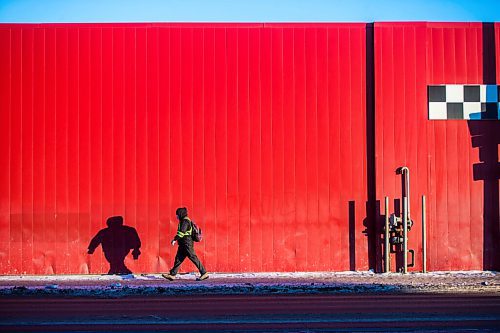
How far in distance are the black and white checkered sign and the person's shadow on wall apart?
24.0 feet

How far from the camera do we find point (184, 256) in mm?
13047

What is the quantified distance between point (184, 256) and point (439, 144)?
6148 millimetres

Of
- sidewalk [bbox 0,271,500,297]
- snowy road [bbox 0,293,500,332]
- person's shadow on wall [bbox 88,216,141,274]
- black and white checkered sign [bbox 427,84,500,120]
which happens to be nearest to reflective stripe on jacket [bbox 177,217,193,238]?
sidewalk [bbox 0,271,500,297]

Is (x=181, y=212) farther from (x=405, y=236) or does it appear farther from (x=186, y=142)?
(x=405, y=236)

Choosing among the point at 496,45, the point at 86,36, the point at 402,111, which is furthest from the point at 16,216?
the point at 496,45

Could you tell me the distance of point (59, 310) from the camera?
9930mm

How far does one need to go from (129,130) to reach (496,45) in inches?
331

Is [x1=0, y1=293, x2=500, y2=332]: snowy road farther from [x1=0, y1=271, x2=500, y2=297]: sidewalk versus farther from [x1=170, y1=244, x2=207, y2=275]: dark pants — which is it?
[x1=170, y1=244, x2=207, y2=275]: dark pants

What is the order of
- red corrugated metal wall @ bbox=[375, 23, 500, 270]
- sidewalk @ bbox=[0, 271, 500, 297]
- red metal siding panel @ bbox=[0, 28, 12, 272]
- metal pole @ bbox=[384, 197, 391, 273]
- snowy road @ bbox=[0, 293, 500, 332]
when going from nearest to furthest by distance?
snowy road @ bbox=[0, 293, 500, 332] → sidewalk @ bbox=[0, 271, 500, 297] → metal pole @ bbox=[384, 197, 391, 273] → red metal siding panel @ bbox=[0, 28, 12, 272] → red corrugated metal wall @ bbox=[375, 23, 500, 270]

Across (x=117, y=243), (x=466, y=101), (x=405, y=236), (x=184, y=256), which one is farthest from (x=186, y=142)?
(x=466, y=101)

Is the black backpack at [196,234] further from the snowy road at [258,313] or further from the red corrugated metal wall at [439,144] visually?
the red corrugated metal wall at [439,144]

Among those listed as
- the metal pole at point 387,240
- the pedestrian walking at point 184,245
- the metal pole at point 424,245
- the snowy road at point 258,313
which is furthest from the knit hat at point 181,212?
the metal pole at point 424,245

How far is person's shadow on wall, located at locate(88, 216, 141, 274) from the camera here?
13945 mm

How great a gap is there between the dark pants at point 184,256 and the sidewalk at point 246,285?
Answer: 0.26m
